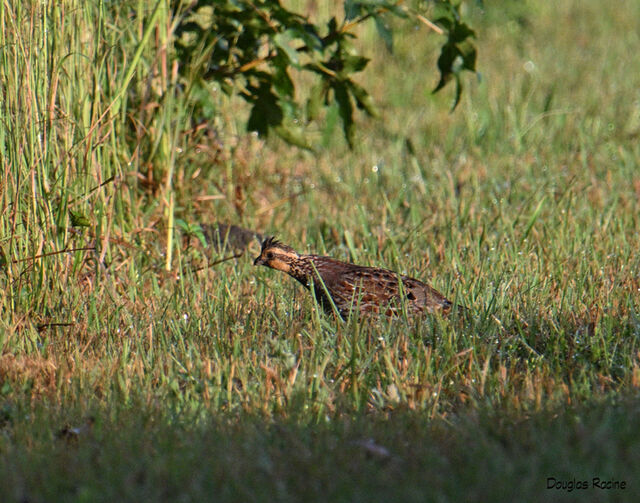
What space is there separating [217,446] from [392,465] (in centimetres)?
70

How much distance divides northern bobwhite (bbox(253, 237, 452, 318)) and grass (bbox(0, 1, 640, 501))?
175 mm

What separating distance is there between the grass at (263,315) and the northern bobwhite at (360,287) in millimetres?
175

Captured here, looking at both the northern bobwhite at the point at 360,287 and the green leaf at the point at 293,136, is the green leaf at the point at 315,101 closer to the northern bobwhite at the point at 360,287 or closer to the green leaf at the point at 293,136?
the green leaf at the point at 293,136

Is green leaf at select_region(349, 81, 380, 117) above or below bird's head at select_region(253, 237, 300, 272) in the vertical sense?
above

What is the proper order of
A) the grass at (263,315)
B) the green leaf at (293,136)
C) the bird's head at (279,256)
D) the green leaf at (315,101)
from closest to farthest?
the grass at (263,315) → the bird's head at (279,256) → the green leaf at (315,101) → the green leaf at (293,136)

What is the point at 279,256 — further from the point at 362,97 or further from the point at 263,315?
the point at 362,97

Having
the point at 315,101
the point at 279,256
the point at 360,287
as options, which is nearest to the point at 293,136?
the point at 315,101

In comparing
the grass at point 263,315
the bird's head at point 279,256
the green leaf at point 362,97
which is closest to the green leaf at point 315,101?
the green leaf at point 362,97

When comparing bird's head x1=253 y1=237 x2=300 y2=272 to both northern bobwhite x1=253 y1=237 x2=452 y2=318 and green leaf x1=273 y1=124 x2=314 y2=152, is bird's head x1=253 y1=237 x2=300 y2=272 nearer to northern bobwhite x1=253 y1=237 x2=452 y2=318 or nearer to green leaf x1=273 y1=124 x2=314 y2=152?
northern bobwhite x1=253 y1=237 x2=452 y2=318

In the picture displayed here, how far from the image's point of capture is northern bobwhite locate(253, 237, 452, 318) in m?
5.48

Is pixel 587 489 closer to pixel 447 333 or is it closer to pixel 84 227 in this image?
pixel 447 333

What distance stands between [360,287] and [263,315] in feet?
1.97

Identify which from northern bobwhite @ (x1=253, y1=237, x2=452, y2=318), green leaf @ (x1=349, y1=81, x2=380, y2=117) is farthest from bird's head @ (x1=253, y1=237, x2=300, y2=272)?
green leaf @ (x1=349, y1=81, x2=380, y2=117)

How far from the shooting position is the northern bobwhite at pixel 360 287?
5.48 m
